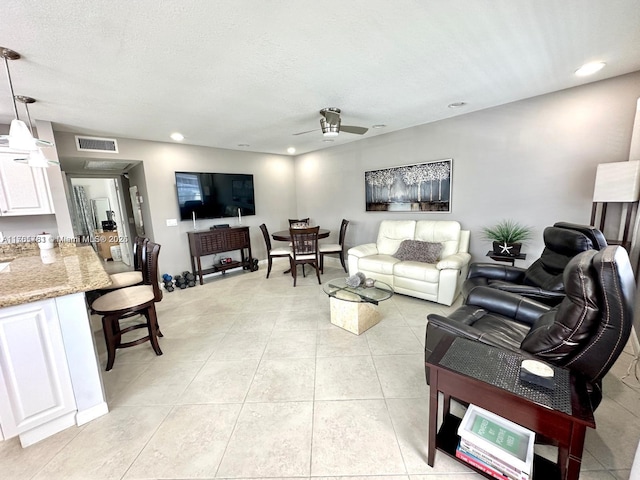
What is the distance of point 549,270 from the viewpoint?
2.36 m

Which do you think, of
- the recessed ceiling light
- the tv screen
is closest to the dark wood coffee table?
the recessed ceiling light

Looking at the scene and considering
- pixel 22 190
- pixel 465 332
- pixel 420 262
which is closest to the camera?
pixel 465 332

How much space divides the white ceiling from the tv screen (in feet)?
5.01

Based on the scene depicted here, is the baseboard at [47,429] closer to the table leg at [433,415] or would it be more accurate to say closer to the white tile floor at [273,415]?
the white tile floor at [273,415]

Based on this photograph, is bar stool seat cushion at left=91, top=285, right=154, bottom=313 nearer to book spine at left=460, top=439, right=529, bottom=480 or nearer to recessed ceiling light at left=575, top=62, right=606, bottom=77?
book spine at left=460, top=439, right=529, bottom=480

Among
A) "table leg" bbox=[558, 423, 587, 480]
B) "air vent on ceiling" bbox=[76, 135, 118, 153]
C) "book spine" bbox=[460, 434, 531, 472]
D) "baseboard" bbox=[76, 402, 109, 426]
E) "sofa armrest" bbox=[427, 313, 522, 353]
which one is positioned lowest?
"baseboard" bbox=[76, 402, 109, 426]

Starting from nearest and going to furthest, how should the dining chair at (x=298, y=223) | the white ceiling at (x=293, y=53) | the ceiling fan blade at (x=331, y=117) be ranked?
the white ceiling at (x=293, y=53) < the ceiling fan blade at (x=331, y=117) < the dining chair at (x=298, y=223)

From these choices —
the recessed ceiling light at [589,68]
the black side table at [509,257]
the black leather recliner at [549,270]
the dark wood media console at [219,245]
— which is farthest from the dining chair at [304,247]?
the recessed ceiling light at [589,68]

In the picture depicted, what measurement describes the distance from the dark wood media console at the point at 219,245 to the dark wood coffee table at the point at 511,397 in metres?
4.17

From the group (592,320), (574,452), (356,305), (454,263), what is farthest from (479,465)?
(454,263)

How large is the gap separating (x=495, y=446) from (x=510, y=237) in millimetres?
2676

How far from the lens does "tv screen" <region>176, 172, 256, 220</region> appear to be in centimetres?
453

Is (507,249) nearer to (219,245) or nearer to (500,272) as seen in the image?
(500,272)

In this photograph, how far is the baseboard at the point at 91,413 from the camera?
1.66 metres
